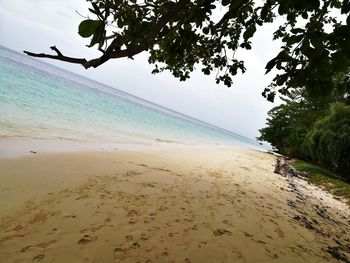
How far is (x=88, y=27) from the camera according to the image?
1479 millimetres

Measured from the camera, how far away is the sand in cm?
354

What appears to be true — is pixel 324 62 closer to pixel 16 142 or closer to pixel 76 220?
pixel 76 220

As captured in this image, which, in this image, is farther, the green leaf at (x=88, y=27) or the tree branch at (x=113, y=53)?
the tree branch at (x=113, y=53)

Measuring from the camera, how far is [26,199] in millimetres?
4754

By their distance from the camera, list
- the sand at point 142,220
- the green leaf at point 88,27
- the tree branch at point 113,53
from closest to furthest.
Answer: the green leaf at point 88,27 < the tree branch at point 113,53 < the sand at point 142,220

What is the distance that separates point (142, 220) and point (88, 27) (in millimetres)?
3510

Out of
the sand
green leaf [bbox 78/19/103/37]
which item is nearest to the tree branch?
green leaf [bbox 78/19/103/37]

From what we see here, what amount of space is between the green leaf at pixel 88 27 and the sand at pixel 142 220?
253cm

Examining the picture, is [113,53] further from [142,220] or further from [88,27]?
[142,220]

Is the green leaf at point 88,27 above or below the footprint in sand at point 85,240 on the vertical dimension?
above

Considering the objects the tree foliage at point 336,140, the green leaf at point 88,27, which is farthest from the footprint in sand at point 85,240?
the tree foliage at point 336,140

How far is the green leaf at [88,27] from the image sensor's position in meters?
1.46

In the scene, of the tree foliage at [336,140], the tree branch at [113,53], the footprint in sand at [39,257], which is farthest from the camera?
the tree foliage at [336,140]

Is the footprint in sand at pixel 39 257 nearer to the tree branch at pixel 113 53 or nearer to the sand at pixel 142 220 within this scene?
the sand at pixel 142 220
